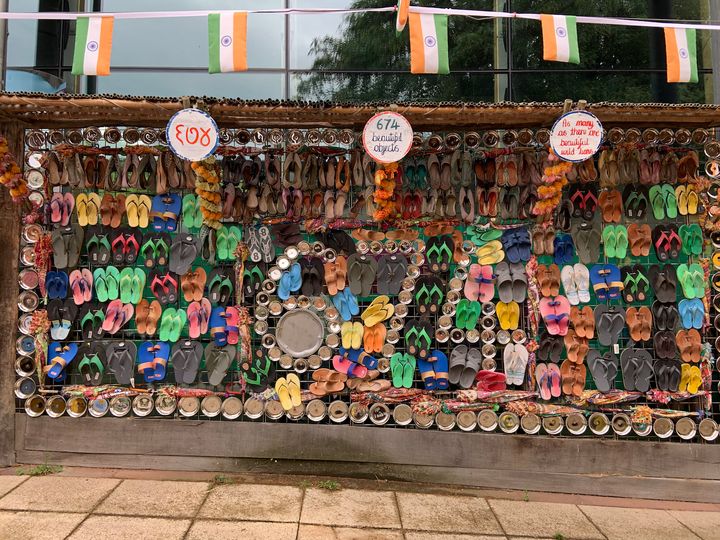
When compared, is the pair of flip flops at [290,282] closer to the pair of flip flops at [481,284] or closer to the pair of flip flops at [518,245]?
the pair of flip flops at [481,284]

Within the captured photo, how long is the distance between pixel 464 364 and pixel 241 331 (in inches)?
79.7

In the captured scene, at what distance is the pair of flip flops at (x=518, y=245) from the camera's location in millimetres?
4422

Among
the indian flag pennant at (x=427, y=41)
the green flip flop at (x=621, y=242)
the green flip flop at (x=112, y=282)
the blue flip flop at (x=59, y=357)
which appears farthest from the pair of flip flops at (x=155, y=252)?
the green flip flop at (x=621, y=242)

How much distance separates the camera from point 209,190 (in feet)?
13.6

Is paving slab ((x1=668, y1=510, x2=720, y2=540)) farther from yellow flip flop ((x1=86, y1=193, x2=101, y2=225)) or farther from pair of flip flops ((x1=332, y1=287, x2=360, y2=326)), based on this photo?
yellow flip flop ((x1=86, y1=193, x2=101, y2=225))

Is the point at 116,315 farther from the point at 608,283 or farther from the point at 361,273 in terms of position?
the point at 608,283

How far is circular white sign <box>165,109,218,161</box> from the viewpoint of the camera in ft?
11.6

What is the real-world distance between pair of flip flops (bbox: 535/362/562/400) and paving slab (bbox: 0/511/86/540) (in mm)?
3732

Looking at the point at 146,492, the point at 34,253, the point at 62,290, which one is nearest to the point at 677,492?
the point at 146,492

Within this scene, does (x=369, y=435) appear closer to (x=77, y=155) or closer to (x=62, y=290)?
(x=62, y=290)

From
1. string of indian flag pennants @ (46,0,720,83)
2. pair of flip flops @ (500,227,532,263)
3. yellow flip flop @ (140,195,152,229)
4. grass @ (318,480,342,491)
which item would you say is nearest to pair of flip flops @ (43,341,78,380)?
yellow flip flop @ (140,195,152,229)

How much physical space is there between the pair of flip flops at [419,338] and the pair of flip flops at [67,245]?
10.1 feet

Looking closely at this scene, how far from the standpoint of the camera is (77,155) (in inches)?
176

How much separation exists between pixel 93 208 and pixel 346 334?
259 cm
